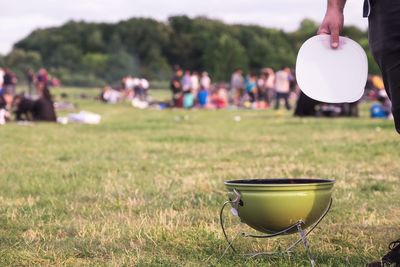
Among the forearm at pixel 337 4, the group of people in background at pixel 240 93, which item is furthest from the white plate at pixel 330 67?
the group of people in background at pixel 240 93

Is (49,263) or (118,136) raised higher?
(49,263)

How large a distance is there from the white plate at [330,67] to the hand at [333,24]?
4 cm

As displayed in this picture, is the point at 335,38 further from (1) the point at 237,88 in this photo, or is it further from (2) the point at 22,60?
(2) the point at 22,60

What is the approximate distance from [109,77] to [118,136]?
65.5 meters

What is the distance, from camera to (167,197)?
633cm

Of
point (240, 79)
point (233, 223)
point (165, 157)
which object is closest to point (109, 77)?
point (240, 79)

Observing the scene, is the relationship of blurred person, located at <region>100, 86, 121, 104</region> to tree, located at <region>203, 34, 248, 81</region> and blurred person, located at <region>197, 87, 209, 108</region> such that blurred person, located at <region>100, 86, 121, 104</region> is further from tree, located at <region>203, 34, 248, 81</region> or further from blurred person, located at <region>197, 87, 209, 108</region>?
tree, located at <region>203, 34, 248, 81</region>

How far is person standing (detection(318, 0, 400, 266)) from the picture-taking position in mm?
3383

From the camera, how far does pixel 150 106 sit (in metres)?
37.2

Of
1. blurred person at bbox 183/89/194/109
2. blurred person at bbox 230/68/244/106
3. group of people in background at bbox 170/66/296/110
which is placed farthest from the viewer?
blurred person at bbox 230/68/244/106

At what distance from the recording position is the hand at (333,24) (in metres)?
3.57

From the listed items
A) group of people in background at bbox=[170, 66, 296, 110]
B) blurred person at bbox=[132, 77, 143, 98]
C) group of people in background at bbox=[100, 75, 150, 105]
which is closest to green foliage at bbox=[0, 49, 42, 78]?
group of people in background at bbox=[100, 75, 150, 105]

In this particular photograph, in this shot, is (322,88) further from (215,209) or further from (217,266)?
(215,209)

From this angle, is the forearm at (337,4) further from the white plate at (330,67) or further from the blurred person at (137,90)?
the blurred person at (137,90)
